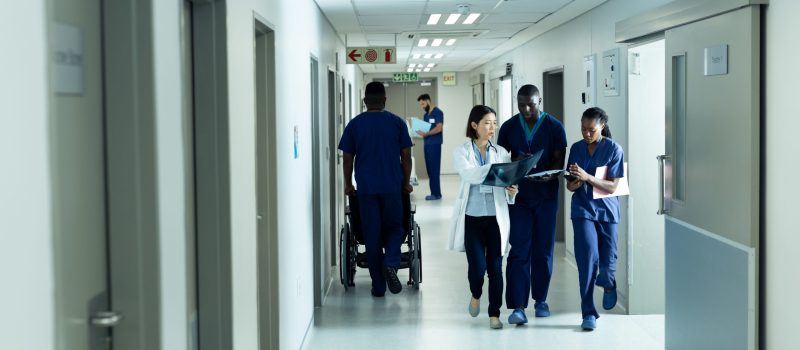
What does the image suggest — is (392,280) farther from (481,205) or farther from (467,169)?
(467,169)

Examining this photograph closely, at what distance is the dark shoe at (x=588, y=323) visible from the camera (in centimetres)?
584

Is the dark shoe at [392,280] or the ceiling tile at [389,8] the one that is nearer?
the dark shoe at [392,280]

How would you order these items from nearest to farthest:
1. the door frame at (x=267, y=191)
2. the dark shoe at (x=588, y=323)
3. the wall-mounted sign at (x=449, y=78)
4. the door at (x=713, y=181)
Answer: the door at (x=713, y=181) < the door frame at (x=267, y=191) < the dark shoe at (x=588, y=323) < the wall-mounted sign at (x=449, y=78)

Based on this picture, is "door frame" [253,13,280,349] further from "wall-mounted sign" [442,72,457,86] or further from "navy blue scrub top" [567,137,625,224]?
"wall-mounted sign" [442,72,457,86]

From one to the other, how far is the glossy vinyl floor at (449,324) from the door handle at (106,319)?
3.47 meters

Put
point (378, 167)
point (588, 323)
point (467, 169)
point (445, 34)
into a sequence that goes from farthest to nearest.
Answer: point (445, 34) < point (378, 167) < point (588, 323) < point (467, 169)

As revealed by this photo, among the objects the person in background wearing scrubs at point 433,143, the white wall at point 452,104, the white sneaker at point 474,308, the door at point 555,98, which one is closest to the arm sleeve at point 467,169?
the white sneaker at point 474,308

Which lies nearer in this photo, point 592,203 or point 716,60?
point 716,60

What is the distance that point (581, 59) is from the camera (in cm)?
820

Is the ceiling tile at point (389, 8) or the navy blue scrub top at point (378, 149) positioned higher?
the ceiling tile at point (389, 8)

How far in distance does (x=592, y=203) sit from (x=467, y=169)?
2.87 ft

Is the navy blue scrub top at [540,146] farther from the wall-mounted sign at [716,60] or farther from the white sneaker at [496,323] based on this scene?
the wall-mounted sign at [716,60]

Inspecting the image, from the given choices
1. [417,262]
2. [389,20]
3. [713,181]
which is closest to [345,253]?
[417,262]

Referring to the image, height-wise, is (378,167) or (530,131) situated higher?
(530,131)
